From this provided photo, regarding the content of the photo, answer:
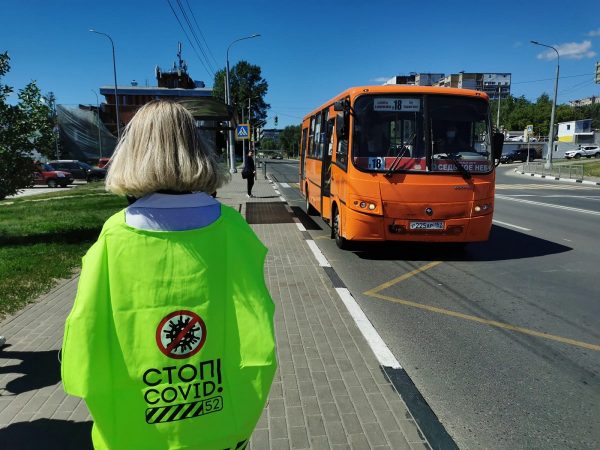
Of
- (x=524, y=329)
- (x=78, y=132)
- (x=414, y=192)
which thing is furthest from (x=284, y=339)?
(x=78, y=132)

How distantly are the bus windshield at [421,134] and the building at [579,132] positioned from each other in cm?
7972

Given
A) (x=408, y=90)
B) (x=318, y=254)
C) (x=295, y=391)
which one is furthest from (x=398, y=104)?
(x=295, y=391)

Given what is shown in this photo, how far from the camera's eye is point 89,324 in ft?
4.60

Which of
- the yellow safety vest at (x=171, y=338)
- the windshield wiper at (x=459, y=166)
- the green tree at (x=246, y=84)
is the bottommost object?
the yellow safety vest at (x=171, y=338)

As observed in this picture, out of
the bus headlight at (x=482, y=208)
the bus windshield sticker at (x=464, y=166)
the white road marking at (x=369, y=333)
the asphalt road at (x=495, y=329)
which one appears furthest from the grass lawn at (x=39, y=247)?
the bus headlight at (x=482, y=208)

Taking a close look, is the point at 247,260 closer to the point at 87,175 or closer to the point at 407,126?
the point at 407,126

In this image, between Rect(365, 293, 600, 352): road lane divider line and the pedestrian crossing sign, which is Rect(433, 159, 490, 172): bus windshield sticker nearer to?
Rect(365, 293, 600, 352): road lane divider line

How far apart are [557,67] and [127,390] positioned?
43.3 m

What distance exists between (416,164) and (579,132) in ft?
272

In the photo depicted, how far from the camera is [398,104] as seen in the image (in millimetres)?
8344

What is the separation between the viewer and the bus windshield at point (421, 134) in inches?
320

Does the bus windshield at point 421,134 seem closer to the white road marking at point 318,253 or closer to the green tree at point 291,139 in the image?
the white road marking at point 318,253

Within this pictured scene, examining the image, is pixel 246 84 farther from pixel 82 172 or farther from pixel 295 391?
pixel 295 391

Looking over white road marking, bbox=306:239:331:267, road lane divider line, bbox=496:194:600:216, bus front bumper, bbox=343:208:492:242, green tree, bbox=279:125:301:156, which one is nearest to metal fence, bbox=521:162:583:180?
road lane divider line, bbox=496:194:600:216
